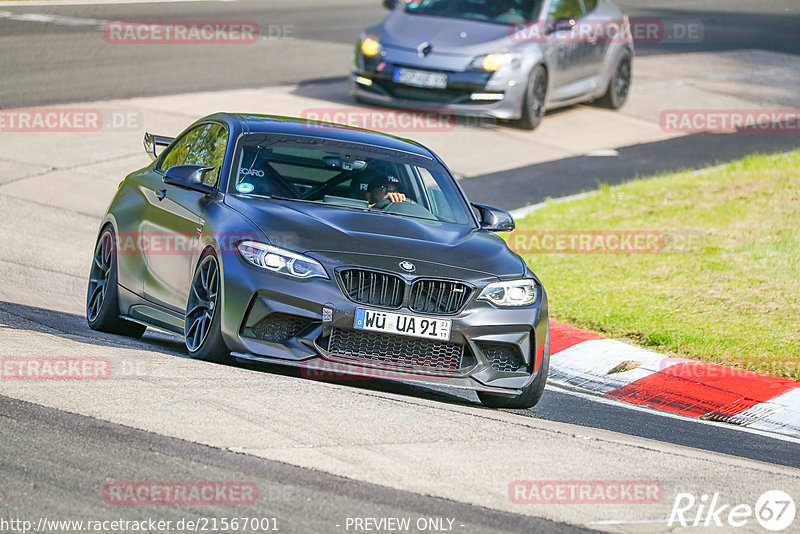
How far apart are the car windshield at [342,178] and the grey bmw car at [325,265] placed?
1cm

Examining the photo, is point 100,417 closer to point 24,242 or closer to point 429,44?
point 24,242

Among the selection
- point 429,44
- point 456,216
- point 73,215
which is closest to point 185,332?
point 456,216

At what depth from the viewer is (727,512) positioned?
19.4 ft

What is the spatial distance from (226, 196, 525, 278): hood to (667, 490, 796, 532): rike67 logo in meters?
2.32

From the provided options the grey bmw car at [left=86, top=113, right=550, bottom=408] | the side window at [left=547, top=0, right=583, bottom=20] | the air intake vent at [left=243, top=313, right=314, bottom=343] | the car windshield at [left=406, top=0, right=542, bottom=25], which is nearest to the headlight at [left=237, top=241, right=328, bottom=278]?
the grey bmw car at [left=86, top=113, right=550, bottom=408]

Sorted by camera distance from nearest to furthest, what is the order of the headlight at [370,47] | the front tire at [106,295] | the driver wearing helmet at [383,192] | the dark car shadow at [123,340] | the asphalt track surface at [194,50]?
the dark car shadow at [123,340]
the driver wearing helmet at [383,192]
the front tire at [106,295]
the headlight at [370,47]
the asphalt track surface at [194,50]

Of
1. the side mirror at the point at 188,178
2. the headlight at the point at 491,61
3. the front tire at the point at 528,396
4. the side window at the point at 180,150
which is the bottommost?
the headlight at the point at 491,61

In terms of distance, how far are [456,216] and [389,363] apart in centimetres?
178

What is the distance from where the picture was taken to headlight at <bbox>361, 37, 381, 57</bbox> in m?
18.7

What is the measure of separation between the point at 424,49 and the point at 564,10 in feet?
9.31

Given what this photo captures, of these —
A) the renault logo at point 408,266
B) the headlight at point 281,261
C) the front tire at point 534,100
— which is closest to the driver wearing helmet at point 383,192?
the renault logo at point 408,266

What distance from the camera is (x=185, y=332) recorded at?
27.2ft

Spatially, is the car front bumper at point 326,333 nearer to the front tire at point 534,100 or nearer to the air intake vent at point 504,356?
the air intake vent at point 504,356

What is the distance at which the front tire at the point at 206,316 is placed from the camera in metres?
7.82
